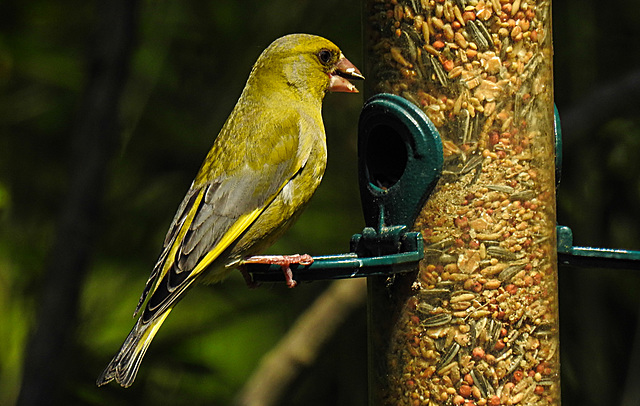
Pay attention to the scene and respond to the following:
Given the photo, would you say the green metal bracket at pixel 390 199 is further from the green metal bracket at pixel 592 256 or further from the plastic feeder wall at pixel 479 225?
the green metal bracket at pixel 592 256

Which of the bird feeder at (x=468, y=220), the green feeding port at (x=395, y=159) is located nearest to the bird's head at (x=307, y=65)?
the green feeding port at (x=395, y=159)

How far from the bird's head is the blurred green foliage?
1.18 m

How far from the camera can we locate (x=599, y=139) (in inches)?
203

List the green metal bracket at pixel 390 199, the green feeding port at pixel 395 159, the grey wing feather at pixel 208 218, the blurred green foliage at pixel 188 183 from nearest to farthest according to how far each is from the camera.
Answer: the green metal bracket at pixel 390 199 < the green feeding port at pixel 395 159 < the grey wing feather at pixel 208 218 < the blurred green foliage at pixel 188 183

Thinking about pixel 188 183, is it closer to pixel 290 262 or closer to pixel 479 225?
pixel 290 262

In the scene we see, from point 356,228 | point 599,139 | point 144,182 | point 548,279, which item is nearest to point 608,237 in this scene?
point 599,139

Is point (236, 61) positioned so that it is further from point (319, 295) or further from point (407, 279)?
point (407, 279)

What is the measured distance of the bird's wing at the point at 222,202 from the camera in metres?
3.40

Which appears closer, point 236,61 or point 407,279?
point 407,279

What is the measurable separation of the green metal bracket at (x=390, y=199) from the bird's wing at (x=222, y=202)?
236 mm

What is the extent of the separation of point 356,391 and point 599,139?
1.87 metres

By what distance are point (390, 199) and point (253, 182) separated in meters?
0.65

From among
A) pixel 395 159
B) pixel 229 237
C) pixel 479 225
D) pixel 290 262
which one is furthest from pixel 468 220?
pixel 229 237

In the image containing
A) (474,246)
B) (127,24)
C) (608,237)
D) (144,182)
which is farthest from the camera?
(144,182)
